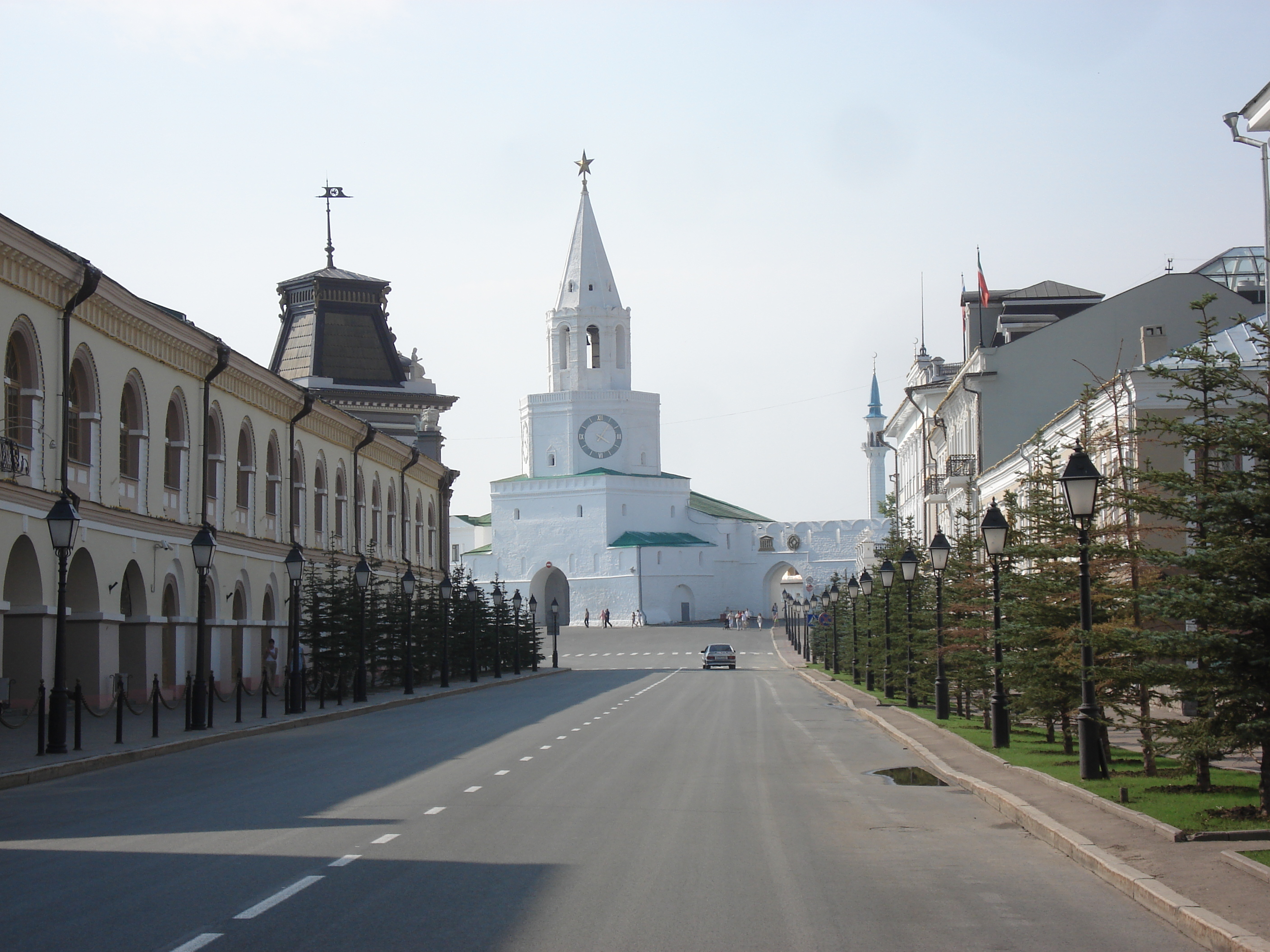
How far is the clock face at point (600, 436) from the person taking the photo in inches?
5157

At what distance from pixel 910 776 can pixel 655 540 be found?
354 ft

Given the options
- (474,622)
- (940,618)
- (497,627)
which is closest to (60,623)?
(940,618)

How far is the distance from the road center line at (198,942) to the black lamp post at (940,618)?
17.4m

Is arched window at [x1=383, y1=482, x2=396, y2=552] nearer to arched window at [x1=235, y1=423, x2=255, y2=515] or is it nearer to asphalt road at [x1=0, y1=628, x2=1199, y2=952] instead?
arched window at [x1=235, y1=423, x2=255, y2=515]

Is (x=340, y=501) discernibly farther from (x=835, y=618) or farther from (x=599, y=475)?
(x=599, y=475)

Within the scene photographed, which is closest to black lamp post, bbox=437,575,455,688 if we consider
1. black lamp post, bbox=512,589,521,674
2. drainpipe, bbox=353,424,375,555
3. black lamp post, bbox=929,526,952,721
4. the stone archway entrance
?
drainpipe, bbox=353,424,375,555

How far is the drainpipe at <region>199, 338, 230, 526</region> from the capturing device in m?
36.2

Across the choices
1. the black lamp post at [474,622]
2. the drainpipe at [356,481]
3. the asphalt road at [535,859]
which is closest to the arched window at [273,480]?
the drainpipe at [356,481]

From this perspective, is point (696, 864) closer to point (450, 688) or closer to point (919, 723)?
point (919, 723)

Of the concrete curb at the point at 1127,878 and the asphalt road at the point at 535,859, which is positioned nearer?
the concrete curb at the point at 1127,878

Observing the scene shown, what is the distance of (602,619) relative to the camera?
387 feet

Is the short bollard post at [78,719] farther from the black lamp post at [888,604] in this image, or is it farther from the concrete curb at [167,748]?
the black lamp post at [888,604]

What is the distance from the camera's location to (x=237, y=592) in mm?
39438

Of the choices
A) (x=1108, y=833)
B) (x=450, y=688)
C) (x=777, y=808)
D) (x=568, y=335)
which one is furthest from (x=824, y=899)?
(x=568, y=335)
